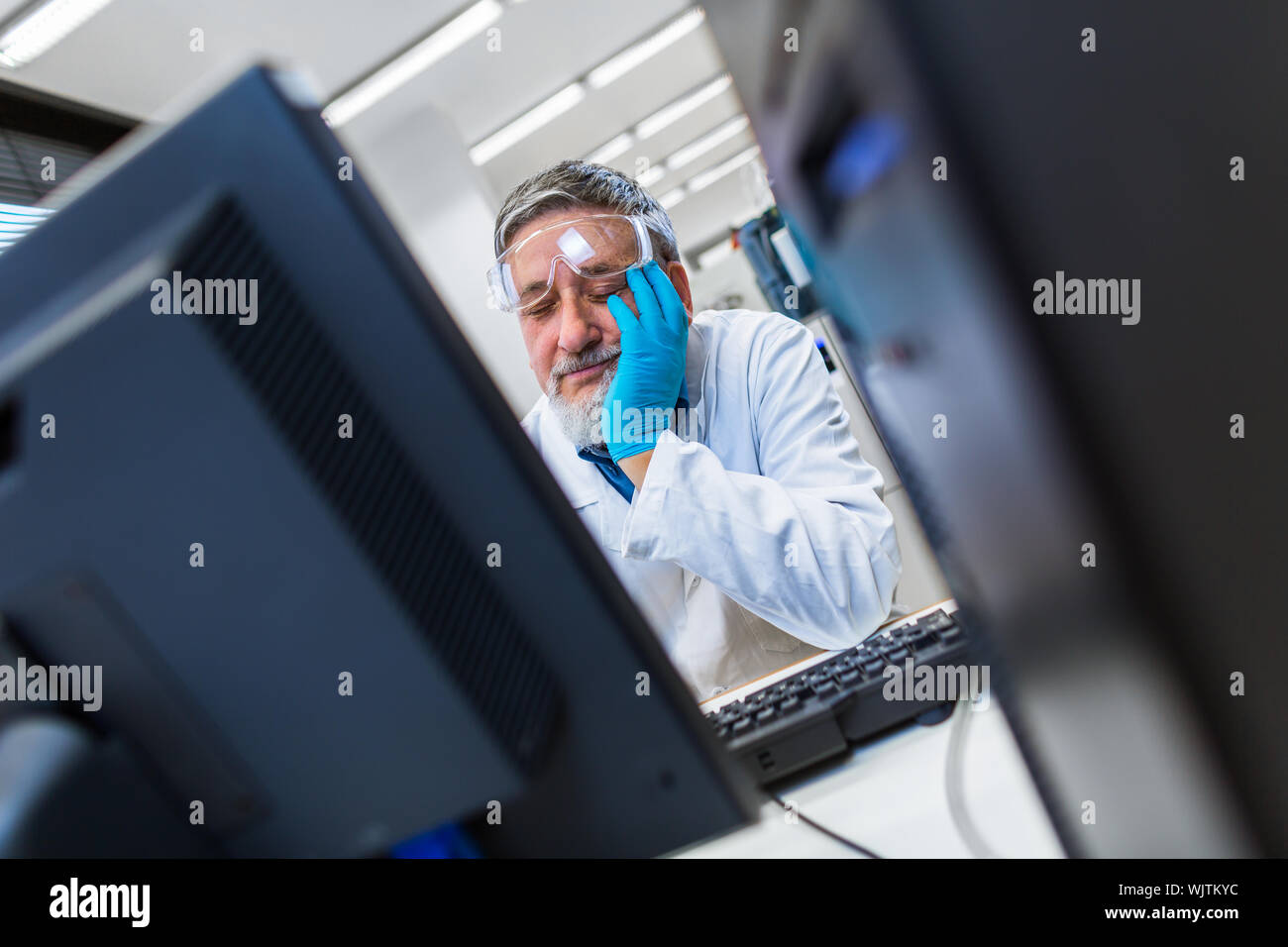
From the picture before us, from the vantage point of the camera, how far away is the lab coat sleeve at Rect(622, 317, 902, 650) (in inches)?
32.7

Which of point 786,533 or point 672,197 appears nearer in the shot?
point 786,533

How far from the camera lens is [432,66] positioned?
3.27m

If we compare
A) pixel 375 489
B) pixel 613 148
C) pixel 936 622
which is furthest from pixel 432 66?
pixel 375 489

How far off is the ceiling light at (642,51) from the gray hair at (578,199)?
2945 mm

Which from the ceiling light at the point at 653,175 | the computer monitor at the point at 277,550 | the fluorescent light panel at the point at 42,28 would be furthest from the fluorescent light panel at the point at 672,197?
the computer monitor at the point at 277,550

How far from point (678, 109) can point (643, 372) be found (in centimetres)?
428

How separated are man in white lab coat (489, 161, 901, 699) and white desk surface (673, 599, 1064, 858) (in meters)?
0.30

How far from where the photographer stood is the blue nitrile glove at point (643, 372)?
0.99m

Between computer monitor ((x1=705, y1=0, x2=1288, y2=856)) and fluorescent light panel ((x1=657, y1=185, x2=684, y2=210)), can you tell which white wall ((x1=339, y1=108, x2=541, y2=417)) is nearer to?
fluorescent light panel ((x1=657, y1=185, x2=684, y2=210))

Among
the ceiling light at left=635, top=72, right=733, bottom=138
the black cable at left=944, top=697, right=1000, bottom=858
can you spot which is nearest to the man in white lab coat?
the black cable at left=944, top=697, right=1000, bottom=858

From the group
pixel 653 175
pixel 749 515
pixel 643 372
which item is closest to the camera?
pixel 749 515

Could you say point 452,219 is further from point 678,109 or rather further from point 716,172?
point 716,172

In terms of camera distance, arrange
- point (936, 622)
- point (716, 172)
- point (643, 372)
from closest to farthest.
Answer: point (936, 622), point (643, 372), point (716, 172)
